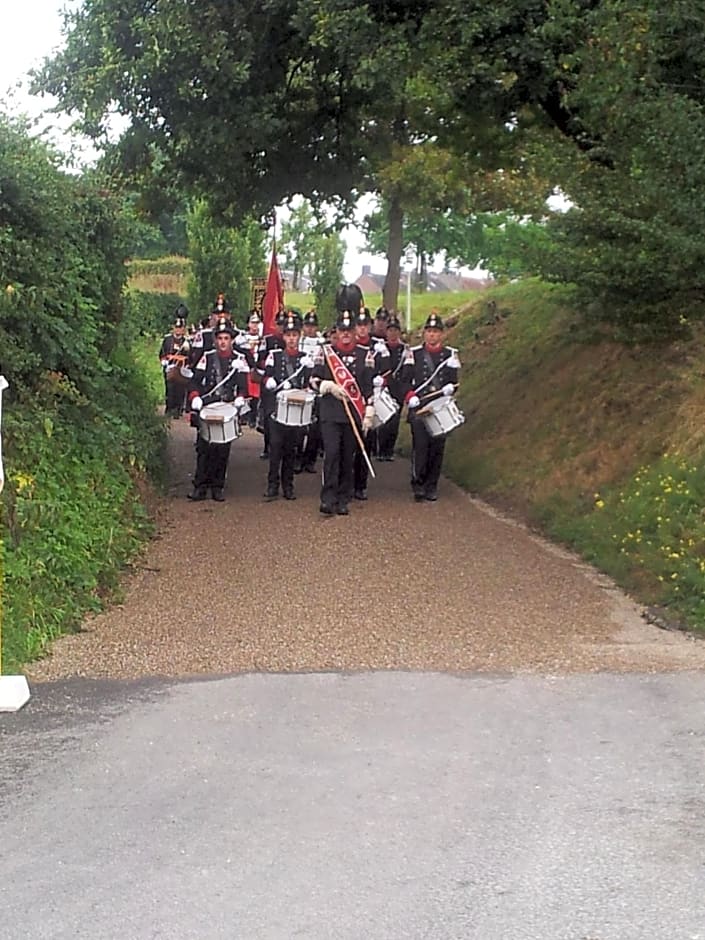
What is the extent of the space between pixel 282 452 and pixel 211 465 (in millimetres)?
824

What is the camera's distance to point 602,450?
44.3 ft

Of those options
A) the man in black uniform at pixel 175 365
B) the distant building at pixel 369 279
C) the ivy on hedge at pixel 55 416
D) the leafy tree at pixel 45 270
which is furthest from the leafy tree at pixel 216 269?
the distant building at pixel 369 279

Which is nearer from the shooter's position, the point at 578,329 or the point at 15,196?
the point at 15,196

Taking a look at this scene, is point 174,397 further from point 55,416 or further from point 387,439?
point 55,416

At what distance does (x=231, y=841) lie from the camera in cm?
518

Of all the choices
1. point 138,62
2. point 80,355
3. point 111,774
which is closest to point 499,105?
point 138,62

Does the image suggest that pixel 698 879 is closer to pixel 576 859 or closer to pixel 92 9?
pixel 576 859

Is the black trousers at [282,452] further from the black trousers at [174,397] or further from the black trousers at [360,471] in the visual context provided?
the black trousers at [174,397]

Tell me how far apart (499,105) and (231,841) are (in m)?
12.4

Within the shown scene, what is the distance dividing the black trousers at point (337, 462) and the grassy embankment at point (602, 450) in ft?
6.01

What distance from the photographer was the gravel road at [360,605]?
8172 mm

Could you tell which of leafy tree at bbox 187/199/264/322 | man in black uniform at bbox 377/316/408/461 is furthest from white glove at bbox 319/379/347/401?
leafy tree at bbox 187/199/264/322

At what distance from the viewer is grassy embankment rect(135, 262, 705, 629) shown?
10.5 m

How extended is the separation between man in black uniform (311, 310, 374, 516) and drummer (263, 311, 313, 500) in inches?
17.1
